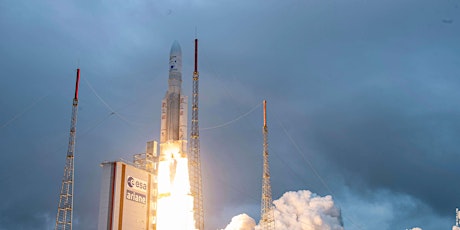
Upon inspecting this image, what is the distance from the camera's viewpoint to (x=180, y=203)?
2411 inches

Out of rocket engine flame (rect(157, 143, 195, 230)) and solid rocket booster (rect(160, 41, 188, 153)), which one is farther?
solid rocket booster (rect(160, 41, 188, 153))

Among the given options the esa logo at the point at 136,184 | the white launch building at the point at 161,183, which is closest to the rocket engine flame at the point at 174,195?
the white launch building at the point at 161,183

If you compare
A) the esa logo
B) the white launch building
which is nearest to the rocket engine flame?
the white launch building

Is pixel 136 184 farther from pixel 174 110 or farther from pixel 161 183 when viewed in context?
pixel 174 110

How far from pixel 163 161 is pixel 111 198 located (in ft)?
27.0

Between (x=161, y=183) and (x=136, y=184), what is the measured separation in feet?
9.75

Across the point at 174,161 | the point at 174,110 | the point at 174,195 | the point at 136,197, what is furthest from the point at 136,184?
the point at 174,110

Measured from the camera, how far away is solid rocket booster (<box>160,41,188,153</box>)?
6438 cm

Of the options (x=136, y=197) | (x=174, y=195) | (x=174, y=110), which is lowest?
(x=136, y=197)

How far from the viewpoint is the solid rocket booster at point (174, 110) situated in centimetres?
6438

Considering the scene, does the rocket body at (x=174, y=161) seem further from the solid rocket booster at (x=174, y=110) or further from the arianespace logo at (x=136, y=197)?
the arianespace logo at (x=136, y=197)

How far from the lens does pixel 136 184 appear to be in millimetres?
61344

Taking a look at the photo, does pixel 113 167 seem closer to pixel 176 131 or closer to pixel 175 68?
pixel 176 131

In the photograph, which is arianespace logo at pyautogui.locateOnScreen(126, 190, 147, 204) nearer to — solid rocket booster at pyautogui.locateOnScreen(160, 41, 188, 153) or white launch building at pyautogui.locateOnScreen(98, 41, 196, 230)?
white launch building at pyautogui.locateOnScreen(98, 41, 196, 230)
